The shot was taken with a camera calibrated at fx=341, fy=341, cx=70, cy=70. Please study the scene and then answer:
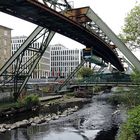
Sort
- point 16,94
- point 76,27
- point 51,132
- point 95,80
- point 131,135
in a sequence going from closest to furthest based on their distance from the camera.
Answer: point 131,135
point 51,132
point 76,27
point 16,94
point 95,80

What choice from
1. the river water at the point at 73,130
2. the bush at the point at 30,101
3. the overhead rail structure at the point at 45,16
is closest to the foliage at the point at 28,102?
the bush at the point at 30,101

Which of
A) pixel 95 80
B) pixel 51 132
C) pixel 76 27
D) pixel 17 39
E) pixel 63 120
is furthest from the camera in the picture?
pixel 17 39

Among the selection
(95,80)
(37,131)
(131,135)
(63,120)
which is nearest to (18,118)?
(63,120)

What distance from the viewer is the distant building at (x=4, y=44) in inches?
3921

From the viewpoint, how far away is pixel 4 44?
103 m

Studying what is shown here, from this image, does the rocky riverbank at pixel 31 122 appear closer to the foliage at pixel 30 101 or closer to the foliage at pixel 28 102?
the foliage at pixel 28 102

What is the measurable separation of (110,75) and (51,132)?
51620mm

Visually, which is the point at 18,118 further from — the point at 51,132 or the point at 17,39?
the point at 17,39

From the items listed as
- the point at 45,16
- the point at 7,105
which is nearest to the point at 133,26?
the point at 45,16

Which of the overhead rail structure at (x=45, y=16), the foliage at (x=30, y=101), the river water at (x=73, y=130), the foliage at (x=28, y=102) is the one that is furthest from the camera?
the foliage at (x=30, y=101)

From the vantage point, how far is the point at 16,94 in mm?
50969

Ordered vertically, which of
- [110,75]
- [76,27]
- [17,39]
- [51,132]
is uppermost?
[17,39]

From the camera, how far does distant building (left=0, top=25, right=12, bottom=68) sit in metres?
99.6

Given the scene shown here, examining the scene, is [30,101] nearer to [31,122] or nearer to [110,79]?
[31,122]
